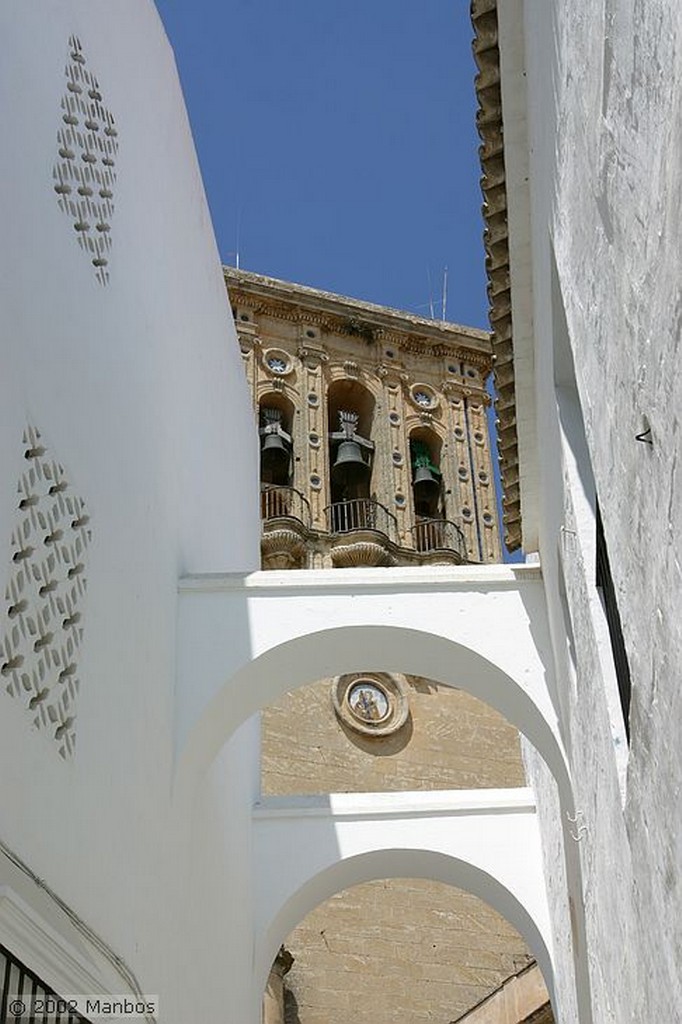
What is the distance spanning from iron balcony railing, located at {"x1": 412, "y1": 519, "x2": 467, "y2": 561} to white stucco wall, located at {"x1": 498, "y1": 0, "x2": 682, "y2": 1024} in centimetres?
1166

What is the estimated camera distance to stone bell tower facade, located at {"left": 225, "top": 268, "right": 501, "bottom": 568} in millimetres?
17828

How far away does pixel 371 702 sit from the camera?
1539 centimetres

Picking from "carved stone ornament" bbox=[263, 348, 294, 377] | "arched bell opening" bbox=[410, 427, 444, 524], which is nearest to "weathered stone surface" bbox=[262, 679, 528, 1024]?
"arched bell opening" bbox=[410, 427, 444, 524]

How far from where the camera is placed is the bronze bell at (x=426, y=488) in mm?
19344

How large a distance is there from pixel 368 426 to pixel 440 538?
229 cm

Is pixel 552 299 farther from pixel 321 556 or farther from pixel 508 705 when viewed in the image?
pixel 321 556

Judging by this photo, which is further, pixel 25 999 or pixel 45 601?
pixel 45 601

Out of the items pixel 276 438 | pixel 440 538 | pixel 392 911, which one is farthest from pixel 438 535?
pixel 392 911

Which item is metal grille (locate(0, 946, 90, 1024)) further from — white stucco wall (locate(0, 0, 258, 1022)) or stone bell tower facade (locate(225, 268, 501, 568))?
stone bell tower facade (locate(225, 268, 501, 568))

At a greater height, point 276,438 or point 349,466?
point 276,438

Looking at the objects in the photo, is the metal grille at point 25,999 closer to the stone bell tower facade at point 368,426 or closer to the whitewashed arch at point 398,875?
the whitewashed arch at point 398,875

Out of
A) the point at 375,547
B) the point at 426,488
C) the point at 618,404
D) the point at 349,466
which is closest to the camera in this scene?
the point at 618,404

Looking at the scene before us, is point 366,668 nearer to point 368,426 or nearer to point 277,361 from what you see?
point 277,361

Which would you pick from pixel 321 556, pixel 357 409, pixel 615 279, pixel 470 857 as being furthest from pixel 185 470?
pixel 357 409
